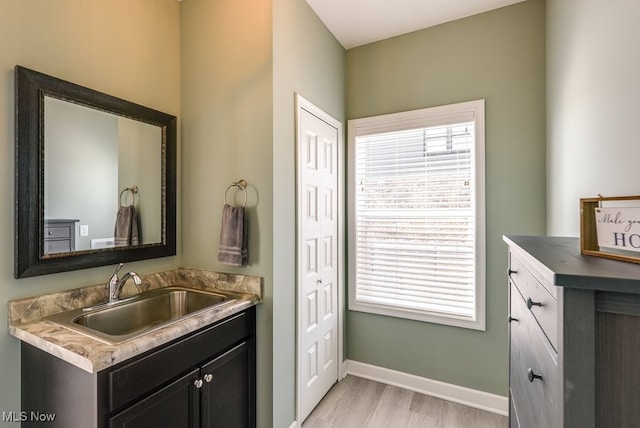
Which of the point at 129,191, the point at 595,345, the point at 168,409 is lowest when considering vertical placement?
the point at 168,409

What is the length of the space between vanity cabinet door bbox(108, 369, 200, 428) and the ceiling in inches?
96.7

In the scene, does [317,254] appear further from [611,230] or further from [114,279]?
[611,230]

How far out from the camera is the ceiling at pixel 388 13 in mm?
2064

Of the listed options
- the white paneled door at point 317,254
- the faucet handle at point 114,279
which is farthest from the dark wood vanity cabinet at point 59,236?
the white paneled door at point 317,254

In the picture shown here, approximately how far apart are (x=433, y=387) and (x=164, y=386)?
200 cm

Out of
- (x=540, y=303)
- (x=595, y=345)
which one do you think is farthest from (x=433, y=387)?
(x=595, y=345)

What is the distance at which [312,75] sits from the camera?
2105 millimetres

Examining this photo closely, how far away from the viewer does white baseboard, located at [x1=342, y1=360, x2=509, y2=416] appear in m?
2.12

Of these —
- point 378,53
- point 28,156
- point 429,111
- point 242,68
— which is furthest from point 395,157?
point 28,156

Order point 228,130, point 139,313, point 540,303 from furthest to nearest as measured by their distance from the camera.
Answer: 1. point 228,130
2. point 139,313
3. point 540,303

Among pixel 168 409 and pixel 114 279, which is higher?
pixel 114 279

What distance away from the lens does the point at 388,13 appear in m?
2.16

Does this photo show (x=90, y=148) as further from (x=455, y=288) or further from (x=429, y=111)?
(x=455, y=288)
